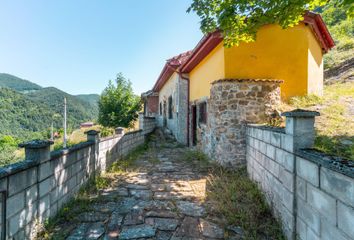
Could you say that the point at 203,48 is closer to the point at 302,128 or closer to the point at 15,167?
the point at 302,128

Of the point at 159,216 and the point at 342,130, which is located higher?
the point at 342,130

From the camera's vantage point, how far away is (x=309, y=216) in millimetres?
2207

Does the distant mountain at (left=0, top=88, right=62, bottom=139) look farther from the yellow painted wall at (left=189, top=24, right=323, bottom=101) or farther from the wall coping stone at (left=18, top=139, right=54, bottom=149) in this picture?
the wall coping stone at (left=18, top=139, right=54, bottom=149)

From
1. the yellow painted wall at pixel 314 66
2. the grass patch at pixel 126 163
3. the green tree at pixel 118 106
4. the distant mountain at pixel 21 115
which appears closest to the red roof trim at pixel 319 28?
the yellow painted wall at pixel 314 66

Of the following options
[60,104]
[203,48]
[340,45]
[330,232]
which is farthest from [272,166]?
[60,104]

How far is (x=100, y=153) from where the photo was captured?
216 inches

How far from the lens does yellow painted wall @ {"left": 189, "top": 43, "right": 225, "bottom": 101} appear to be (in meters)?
6.05

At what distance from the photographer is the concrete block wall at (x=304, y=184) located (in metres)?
1.70

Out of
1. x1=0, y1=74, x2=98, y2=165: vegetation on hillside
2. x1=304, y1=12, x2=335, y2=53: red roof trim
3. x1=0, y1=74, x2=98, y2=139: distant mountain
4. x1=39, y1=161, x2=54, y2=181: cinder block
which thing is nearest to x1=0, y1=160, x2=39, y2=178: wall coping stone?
x1=39, y1=161, x2=54, y2=181: cinder block

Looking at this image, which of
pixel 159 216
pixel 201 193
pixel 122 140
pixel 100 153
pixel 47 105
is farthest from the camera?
pixel 47 105

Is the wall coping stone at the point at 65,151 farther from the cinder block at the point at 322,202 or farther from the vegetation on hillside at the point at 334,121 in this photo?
the vegetation on hillside at the point at 334,121

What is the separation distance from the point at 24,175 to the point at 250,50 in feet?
18.2

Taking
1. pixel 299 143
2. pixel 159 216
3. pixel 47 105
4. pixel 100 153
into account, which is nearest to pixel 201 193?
pixel 159 216

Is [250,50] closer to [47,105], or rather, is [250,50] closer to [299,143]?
[299,143]
